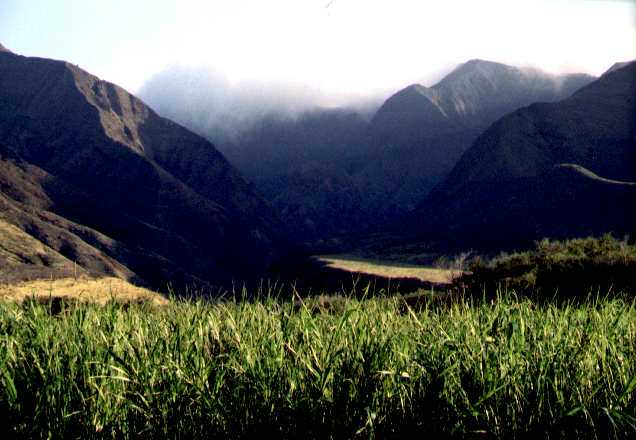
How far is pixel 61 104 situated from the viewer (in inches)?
7023

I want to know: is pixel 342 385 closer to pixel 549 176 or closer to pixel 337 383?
pixel 337 383

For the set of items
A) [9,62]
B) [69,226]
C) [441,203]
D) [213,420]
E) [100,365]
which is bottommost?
[441,203]

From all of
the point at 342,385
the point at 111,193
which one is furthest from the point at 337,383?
the point at 111,193

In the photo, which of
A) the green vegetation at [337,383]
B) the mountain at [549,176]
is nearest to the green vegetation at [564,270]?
the green vegetation at [337,383]

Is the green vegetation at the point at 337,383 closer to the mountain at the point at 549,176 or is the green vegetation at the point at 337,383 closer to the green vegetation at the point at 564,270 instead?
the green vegetation at the point at 564,270

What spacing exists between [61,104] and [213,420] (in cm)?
19979

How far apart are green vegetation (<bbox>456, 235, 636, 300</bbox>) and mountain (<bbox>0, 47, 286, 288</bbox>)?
4250cm

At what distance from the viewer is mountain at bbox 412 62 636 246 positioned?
285ft

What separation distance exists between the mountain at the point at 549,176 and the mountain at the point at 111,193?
52.2 metres

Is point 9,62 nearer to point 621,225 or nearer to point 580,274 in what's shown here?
point 621,225

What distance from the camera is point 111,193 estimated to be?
150 m

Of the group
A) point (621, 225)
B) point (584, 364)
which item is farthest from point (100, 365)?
point (621, 225)

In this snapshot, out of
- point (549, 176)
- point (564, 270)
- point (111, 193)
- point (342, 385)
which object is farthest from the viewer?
point (111, 193)

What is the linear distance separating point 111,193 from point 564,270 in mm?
149578
